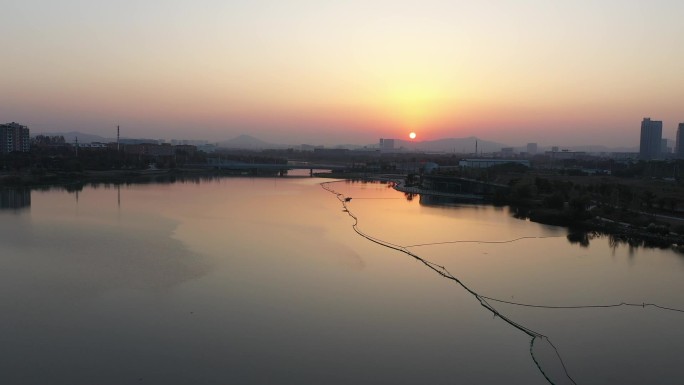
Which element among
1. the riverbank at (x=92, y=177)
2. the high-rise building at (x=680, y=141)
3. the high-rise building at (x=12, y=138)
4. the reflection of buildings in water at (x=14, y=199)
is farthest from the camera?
the high-rise building at (x=680, y=141)

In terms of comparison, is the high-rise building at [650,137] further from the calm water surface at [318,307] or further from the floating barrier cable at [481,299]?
the floating barrier cable at [481,299]

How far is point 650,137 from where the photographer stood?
92.7 feet

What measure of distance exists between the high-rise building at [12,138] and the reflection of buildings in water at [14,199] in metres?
7.28

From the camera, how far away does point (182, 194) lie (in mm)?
9750

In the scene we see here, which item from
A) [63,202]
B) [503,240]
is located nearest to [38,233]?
[63,202]

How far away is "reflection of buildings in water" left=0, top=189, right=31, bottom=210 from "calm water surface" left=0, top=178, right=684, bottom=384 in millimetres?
2110

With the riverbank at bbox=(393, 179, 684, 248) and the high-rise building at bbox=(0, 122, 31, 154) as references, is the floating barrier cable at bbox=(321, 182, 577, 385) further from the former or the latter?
the high-rise building at bbox=(0, 122, 31, 154)

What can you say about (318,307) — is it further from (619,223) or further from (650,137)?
(650,137)

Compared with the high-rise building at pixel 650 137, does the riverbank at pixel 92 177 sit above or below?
below

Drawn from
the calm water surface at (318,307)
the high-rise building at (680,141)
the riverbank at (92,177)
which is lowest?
the calm water surface at (318,307)

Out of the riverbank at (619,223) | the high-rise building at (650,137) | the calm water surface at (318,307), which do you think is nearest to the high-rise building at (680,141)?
the high-rise building at (650,137)

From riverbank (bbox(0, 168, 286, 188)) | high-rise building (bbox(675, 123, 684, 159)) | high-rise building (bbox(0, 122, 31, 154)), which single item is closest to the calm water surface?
riverbank (bbox(0, 168, 286, 188))

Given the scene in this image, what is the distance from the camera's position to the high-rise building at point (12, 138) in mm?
15680

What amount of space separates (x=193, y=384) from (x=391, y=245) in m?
2.98
